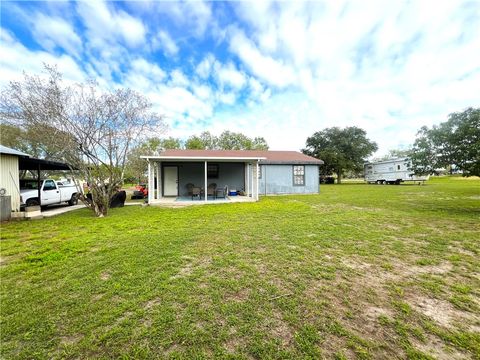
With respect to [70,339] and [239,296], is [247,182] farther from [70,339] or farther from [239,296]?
[70,339]

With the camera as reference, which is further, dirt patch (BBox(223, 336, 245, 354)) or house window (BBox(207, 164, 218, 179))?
house window (BBox(207, 164, 218, 179))

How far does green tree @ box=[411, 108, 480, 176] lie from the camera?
7.09 m

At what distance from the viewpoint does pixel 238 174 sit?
1516cm

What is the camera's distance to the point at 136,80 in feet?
35.2

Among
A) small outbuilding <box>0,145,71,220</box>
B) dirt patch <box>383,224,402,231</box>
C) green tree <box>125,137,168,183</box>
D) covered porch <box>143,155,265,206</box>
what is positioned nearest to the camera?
dirt patch <box>383,224,402,231</box>

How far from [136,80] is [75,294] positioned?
10902 millimetres

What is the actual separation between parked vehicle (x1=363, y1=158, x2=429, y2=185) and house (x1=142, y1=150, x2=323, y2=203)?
15.4 metres

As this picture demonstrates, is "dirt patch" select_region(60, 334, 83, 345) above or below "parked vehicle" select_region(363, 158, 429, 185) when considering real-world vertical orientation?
below

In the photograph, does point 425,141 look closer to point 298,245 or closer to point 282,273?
point 298,245

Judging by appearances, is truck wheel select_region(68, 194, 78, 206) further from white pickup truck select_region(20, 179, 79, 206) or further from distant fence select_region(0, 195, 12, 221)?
distant fence select_region(0, 195, 12, 221)

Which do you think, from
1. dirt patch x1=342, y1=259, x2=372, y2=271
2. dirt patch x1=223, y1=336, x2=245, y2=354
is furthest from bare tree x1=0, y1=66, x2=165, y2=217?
dirt patch x1=342, y1=259, x2=372, y2=271

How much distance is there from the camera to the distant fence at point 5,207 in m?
7.26

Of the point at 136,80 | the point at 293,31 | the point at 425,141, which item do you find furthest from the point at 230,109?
the point at 425,141

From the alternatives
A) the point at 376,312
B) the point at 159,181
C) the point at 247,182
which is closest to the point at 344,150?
the point at 247,182
